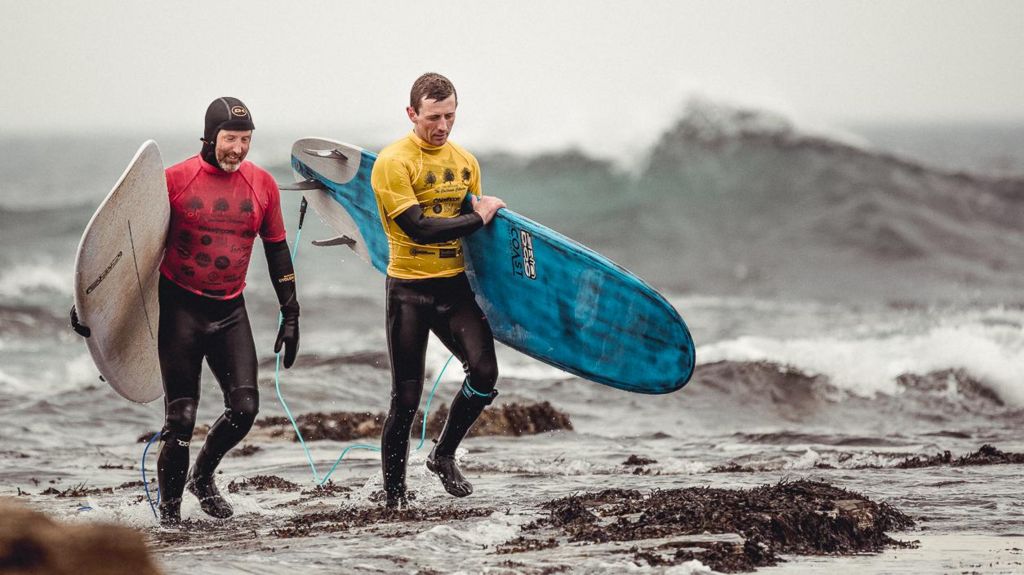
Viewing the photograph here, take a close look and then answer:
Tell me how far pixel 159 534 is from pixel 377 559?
124 centimetres

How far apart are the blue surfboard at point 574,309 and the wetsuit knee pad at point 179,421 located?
152 centimetres

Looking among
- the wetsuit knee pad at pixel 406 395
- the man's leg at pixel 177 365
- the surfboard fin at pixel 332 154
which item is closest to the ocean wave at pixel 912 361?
the surfboard fin at pixel 332 154

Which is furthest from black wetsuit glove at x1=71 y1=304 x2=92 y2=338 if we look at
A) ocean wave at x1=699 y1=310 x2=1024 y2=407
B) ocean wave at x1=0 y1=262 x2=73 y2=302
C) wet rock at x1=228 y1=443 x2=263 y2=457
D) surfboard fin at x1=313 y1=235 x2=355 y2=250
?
ocean wave at x1=0 y1=262 x2=73 y2=302

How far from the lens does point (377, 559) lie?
4.46 meters

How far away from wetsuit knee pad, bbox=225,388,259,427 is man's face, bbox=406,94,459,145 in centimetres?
136

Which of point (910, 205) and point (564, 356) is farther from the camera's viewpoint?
point (910, 205)

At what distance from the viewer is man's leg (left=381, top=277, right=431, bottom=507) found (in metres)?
5.42

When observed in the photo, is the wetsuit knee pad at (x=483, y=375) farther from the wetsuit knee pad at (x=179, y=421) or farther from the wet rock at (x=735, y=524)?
the wetsuit knee pad at (x=179, y=421)

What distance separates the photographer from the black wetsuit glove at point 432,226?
5.20 metres

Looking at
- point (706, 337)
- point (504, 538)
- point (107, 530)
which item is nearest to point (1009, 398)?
point (706, 337)

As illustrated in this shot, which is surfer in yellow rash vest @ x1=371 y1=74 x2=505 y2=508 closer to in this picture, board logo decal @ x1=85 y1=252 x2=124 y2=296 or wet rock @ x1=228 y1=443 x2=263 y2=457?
board logo decal @ x1=85 y1=252 x2=124 y2=296

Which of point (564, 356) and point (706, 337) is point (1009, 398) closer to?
point (706, 337)

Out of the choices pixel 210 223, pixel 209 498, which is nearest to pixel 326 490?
pixel 209 498

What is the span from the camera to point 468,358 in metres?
5.48
